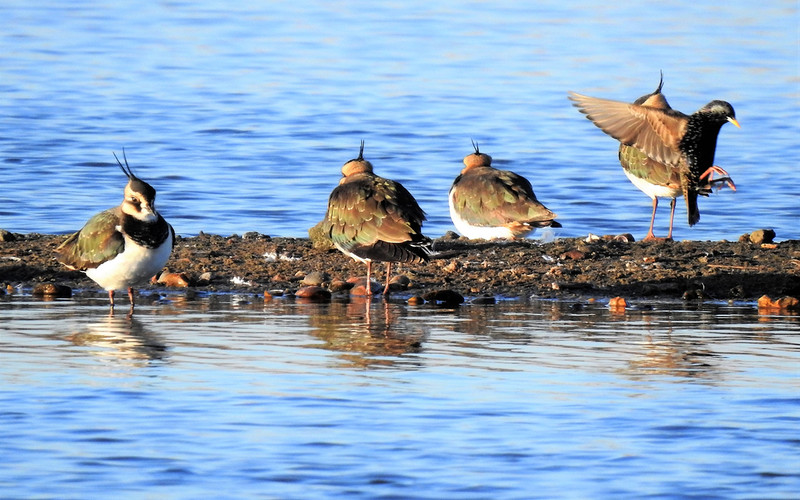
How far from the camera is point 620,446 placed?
738cm

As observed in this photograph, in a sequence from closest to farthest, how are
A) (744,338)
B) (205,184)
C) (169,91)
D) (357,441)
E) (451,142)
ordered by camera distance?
(357,441), (744,338), (205,184), (451,142), (169,91)

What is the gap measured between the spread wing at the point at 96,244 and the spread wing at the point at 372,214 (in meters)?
1.88

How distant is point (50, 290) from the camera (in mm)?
12008

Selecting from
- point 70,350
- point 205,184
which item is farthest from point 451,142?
point 70,350

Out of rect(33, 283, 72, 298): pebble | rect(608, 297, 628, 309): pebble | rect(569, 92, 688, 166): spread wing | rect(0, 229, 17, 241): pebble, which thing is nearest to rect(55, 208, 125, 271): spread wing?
rect(33, 283, 72, 298): pebble

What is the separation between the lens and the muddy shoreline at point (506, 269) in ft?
39.8

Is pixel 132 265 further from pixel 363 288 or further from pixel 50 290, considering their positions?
pixel 363 288

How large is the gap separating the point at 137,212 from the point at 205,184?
754 centimetres

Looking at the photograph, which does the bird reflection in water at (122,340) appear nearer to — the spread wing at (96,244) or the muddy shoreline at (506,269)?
the spread wing at (96,244)

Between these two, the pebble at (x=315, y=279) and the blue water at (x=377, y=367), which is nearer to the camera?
the blue water at (x=377, y=367)

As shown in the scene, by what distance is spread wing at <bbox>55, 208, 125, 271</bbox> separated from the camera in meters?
11.1

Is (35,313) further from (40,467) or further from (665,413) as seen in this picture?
(665,413)

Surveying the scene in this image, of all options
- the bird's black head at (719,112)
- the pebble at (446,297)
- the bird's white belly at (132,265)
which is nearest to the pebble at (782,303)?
the pebble at (446,297)

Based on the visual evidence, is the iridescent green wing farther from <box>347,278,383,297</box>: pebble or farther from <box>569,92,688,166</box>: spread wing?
<box>347,278,383,297</box>: pebble
